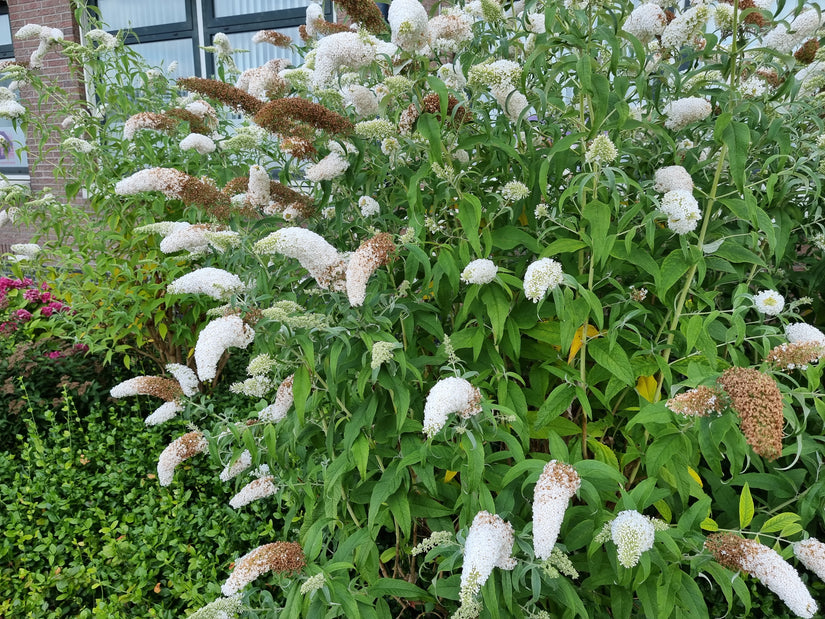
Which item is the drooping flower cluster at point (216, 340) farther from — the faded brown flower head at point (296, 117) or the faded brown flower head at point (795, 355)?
the faded brown flower head at point (795, 355)

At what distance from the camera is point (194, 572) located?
7.58 feet

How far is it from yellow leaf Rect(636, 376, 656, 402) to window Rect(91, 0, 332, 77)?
5844mm

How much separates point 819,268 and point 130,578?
269cm

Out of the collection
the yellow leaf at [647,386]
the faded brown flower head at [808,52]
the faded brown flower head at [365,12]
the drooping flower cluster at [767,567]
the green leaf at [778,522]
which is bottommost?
the green leaf at [778,522]

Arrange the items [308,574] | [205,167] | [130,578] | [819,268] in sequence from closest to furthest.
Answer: [308,574] → [819,268] → [130,578] → [205,167]

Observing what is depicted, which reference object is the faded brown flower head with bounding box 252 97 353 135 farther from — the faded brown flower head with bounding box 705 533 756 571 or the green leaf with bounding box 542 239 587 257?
the faded brown flower head with bounding box 705 533 756 571

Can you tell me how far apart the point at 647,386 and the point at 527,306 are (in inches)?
14.8

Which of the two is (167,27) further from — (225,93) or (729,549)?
(729,549)

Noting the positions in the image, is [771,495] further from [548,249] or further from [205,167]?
[205,167]

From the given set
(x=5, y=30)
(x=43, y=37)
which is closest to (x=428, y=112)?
(x=43, y=37)

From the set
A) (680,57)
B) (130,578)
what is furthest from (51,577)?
(680,57)

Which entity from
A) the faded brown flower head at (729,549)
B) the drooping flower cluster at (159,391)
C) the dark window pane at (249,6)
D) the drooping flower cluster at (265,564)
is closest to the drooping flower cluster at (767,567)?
the faded brown flower head at (729,549)

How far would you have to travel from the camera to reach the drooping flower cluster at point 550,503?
1027 millimetres

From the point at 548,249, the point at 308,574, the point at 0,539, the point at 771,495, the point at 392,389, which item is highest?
the point at 548,249
